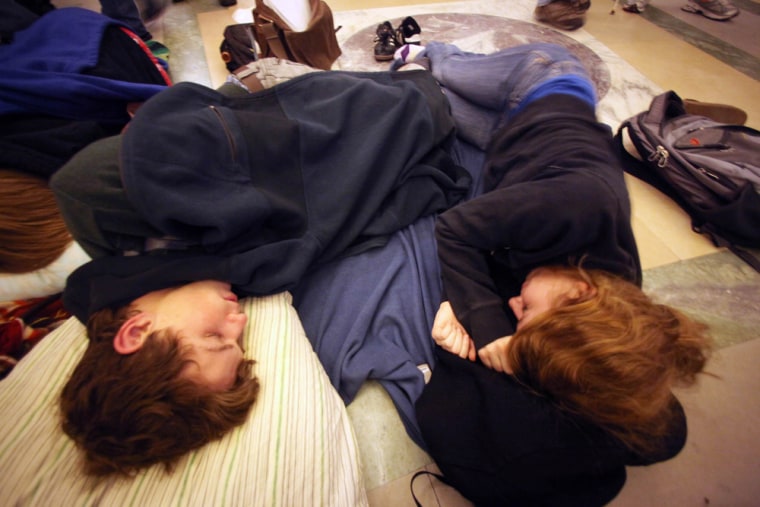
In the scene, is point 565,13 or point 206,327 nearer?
point 206,327

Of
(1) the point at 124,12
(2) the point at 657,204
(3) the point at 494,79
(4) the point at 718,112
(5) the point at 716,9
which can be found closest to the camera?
(3) the point at 494,79

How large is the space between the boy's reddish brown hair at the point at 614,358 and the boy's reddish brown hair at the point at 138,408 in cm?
51

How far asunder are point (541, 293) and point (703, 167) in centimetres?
82

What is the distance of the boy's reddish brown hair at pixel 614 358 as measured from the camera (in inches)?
22.3

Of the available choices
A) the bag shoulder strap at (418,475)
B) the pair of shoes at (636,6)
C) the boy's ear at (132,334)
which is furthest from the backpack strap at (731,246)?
the pair of shoes at (636,6)

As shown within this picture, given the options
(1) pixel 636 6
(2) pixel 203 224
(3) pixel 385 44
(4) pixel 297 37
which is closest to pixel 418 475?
(2) pixel 203 224

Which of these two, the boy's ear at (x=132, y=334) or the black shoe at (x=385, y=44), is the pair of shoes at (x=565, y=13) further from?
the boy's ear at (x=132, y=334)

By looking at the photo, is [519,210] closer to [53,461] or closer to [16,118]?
[53,461]

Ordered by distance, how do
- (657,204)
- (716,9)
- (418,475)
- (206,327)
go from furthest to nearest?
1. (716,9)
2. (657,204)
3. (418,475)
4. (206,327)

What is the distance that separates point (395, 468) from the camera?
0.78 m

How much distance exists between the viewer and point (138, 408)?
553 millimetres

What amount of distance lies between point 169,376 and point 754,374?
4.14 feet

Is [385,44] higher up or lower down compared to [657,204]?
higher up

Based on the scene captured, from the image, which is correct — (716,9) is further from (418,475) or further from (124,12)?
(124,12)
